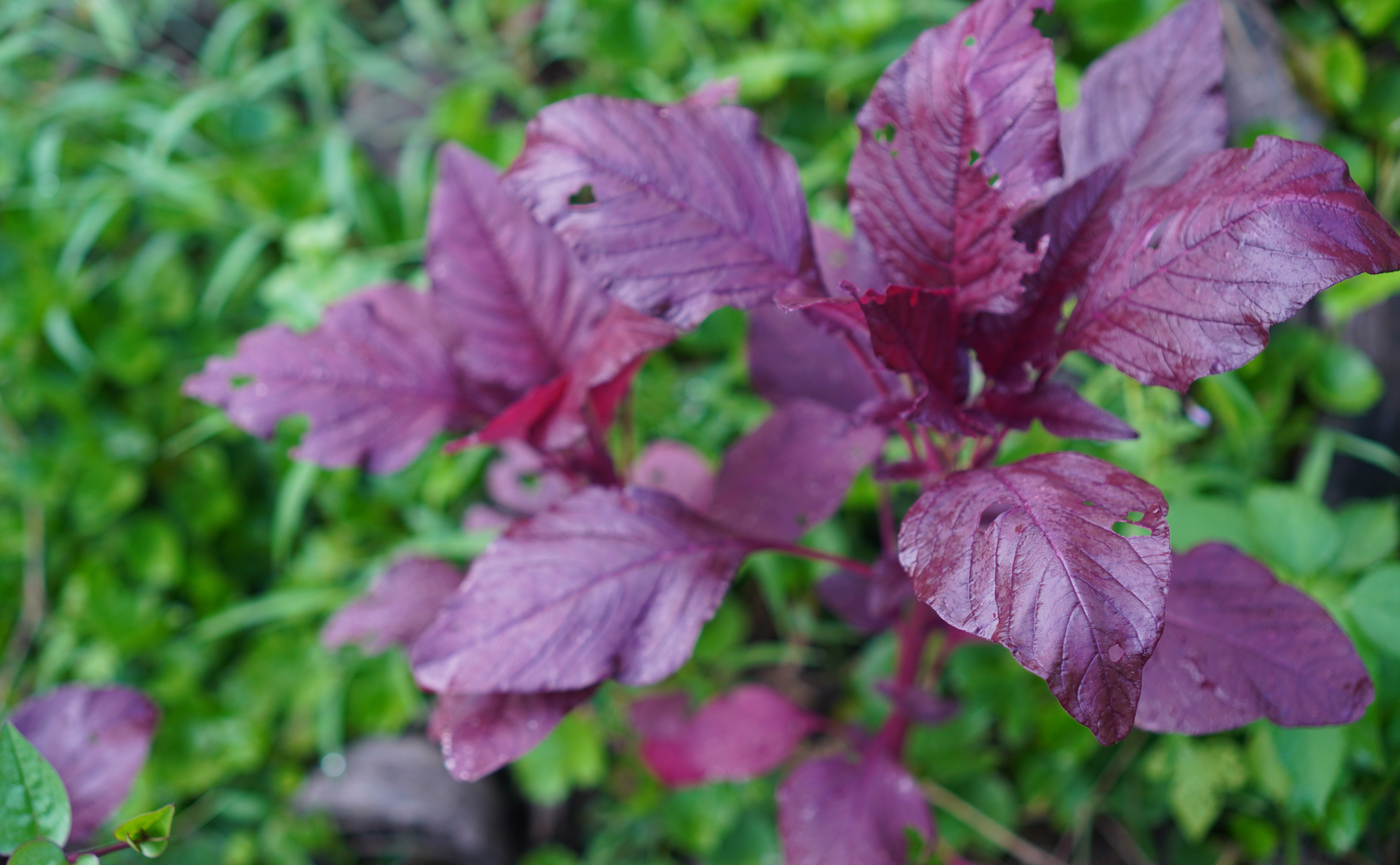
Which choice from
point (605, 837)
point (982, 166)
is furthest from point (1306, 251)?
point (605, 837)

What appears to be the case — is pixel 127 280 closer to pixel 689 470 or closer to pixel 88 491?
pixel 88 491

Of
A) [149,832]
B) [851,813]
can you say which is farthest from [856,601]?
[149,832]

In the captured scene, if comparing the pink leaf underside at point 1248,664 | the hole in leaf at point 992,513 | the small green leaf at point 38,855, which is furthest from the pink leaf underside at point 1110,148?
the small green leaf at point 38,855

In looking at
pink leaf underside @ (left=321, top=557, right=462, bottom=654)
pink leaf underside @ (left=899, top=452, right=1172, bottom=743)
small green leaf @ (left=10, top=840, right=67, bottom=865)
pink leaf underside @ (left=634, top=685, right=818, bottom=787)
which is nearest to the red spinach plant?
pink leaf underside @ (left=899, top=452, right=1172, bottom=743)

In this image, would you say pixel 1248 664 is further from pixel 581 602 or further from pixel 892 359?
pixel 581 602

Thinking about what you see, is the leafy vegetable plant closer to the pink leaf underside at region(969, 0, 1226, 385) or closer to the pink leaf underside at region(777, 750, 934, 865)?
the pink leaf underside at region(777, 750, 934, 865)

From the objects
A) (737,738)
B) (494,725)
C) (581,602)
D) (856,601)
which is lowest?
(737,738)

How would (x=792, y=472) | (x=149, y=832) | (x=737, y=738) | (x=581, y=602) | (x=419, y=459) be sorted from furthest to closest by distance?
1. (x=419, y=459)
2. (x=737, y=738)
3. (x=792, y=472)
4. (x=581, y=602)
5. (x=149, y=832)
